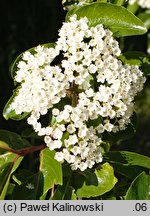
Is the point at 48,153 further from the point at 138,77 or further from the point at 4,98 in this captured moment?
the point at 4,98

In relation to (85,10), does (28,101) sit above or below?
below

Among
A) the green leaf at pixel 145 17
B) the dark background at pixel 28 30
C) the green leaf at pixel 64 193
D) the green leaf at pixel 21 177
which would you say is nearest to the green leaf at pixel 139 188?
the green leaf at pixel 64 193

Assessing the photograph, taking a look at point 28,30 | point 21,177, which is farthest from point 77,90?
point 28,30

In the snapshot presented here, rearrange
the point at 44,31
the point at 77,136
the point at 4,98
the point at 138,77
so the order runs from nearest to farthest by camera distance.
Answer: the point at 77,136, the point at 138,77, the point at 4,98, the point at 44,31

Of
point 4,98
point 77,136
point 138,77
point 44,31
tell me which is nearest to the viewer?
point 77,136

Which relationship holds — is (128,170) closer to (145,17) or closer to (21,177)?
(21,177)

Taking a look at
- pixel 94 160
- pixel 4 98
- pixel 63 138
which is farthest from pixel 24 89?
pixel 4 98
